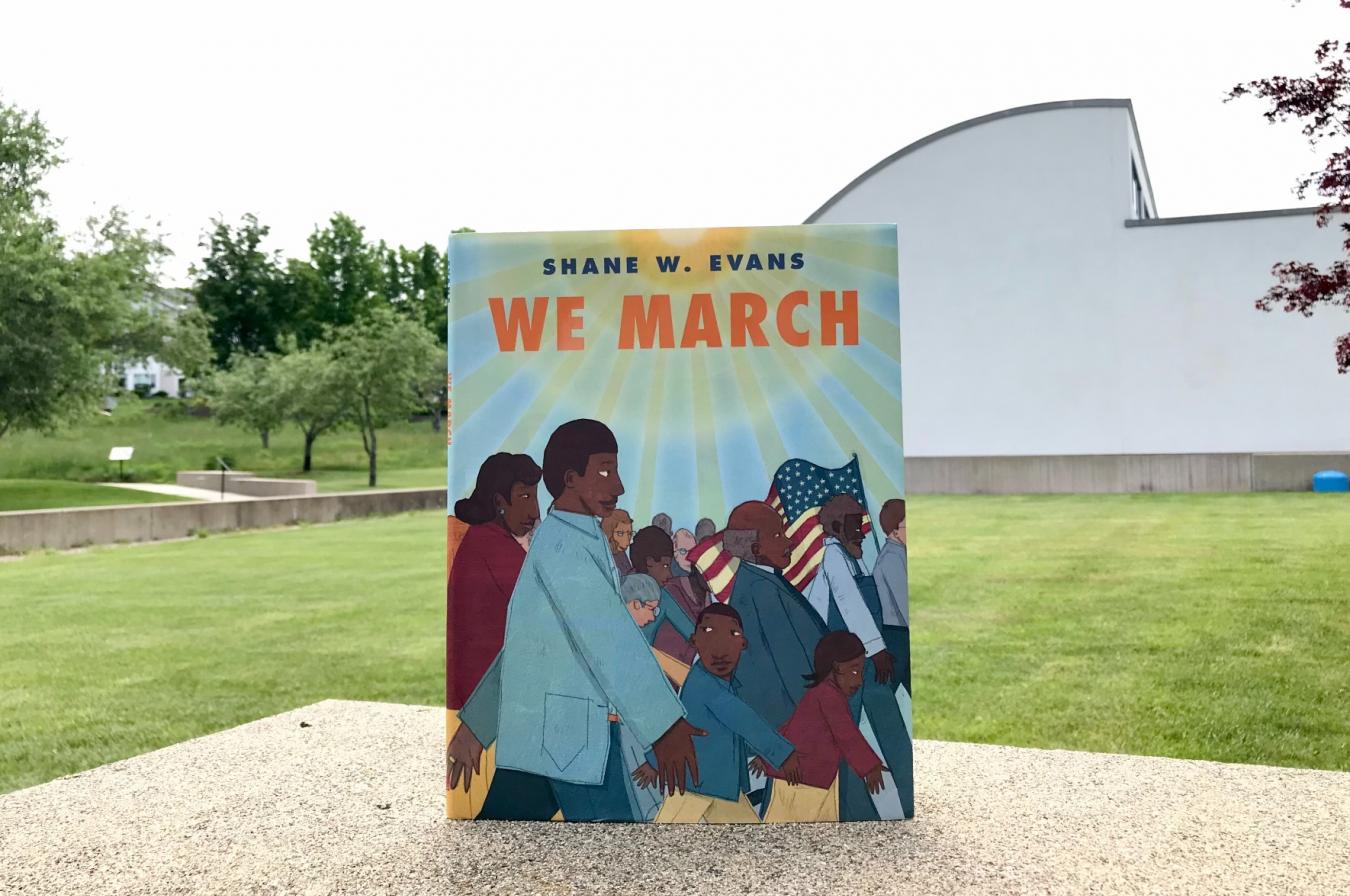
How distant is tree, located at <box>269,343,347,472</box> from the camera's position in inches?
1362

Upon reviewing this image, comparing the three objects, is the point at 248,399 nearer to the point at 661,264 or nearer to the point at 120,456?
the point at 120,456

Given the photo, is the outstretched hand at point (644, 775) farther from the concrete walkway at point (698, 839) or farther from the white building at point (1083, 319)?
the white building at point (1083, 319)

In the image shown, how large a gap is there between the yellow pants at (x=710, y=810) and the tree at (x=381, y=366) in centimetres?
3092

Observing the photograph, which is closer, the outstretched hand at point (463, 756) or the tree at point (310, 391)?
the outstretched hand at point (463, 756)

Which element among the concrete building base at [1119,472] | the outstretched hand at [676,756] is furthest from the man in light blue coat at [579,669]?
the concrete building base at [1119,472]

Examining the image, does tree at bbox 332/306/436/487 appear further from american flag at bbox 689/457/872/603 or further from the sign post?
american flag at bbox 689/457/872/603

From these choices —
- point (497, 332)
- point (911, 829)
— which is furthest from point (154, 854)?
point (911, 829)

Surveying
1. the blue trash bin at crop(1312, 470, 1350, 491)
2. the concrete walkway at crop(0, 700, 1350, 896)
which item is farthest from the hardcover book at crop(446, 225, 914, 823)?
the blue trash bin at crop(1312, 470, 1350, 491)

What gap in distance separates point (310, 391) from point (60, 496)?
39.1 ft

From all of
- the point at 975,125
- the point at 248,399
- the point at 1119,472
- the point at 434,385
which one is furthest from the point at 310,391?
the point at 1119,472

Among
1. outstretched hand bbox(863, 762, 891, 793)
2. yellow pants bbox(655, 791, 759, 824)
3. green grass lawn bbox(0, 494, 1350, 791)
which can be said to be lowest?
green grass lawn bbox(0, 494, 1350, 791)

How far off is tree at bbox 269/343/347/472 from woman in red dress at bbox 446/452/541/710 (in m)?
32.0

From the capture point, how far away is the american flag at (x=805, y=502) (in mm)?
3369

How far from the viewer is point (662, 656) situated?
3398 millimetres
